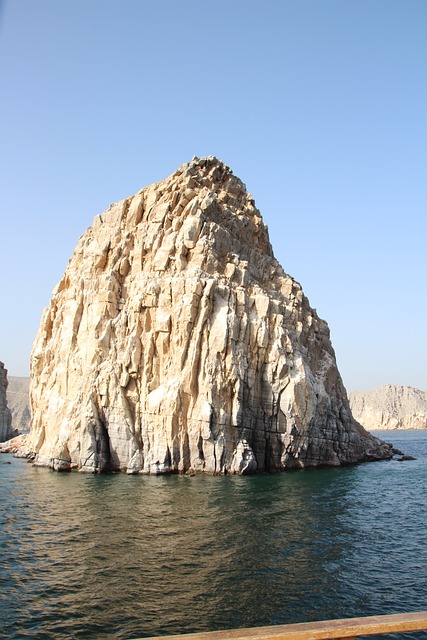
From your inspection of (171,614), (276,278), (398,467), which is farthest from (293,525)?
(276,278)

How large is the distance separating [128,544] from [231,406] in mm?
29302

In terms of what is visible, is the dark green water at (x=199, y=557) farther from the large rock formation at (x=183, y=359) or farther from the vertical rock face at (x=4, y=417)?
the vertical rock face at (x=4, y=417)

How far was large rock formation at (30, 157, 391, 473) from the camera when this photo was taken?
54438 millimetres

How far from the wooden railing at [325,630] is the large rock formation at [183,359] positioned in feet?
155

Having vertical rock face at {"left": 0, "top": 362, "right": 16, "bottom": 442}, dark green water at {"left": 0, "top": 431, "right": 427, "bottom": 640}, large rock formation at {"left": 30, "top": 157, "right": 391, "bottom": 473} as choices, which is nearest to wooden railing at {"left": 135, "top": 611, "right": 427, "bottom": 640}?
dark green water at {"left": 0, "top": 431, "right": 427, "bottom": 640}

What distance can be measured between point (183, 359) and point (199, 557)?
109 ft

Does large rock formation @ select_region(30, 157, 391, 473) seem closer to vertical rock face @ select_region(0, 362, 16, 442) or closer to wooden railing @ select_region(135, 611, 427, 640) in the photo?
wooden railing @ select_region(135, 611, 427, 640)

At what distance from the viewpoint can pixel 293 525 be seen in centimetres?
3117

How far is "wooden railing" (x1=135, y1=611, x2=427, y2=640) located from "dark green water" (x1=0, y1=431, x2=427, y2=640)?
12.7 metres

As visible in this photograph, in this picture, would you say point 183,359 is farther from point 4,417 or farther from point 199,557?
point 4,417

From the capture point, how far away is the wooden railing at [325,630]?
5.85 meters

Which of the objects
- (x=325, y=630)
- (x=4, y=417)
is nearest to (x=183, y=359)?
(x=325, y=630)

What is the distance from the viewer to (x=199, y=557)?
24.5 m

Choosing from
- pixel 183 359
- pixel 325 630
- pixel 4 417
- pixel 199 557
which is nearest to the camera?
pixel 325 630
